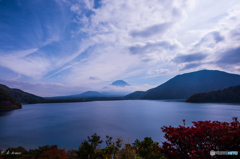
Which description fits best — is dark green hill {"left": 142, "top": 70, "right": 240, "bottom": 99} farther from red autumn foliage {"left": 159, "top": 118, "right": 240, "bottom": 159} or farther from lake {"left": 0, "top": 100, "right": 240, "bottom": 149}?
red autumn foliage {"left": 159, "top": 118, "right": 240, "bottom": 159}

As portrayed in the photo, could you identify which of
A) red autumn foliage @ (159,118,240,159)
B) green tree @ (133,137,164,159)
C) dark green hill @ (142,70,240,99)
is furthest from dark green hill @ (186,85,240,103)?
red autumn foliage @ (159,118,240,159)

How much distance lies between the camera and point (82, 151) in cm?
571

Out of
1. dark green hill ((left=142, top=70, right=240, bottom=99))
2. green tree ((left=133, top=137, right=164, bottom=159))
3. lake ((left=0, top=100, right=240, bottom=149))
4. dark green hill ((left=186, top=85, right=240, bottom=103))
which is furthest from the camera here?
dark green hill ((left=142, top=70, right=240, bottom=99))

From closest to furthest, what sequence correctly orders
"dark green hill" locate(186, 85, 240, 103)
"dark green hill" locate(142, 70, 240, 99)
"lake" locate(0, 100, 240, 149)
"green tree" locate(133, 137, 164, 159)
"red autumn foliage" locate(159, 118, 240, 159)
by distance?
"red autumn foliage" locate(159, 118, 240, 159) < "green tree" locate(133, 137, 164, 159) < "lake" locate(0, 100, 240, 149) < "dark green hill" locate(186, 85, 240, 103) < "dark green hill" locate(142, 70, 240, 99)

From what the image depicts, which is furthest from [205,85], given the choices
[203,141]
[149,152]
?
[203,141]

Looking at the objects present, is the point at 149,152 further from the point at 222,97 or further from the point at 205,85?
the point at 205,85

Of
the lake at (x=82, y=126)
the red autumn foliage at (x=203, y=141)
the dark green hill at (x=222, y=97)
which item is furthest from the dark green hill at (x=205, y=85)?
the red autumn foliage at (x=203, y=141)

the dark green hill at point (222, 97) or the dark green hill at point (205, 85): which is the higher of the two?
the dark green hill at point (205, 85)

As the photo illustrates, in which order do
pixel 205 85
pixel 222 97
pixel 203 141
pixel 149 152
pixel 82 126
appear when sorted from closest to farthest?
pixel 203 141 < pixel 149 152 < pixel 82 126 < pixel 222 97 < pixel 205 85

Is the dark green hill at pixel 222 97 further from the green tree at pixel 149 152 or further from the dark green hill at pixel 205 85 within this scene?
the green tree at pixel 149 152

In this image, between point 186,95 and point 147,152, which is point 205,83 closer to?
point 186,95

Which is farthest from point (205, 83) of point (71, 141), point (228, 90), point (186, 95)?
point (71, 141)

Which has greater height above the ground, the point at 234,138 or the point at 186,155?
the point at 234,138

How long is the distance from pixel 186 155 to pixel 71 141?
56.9ft
